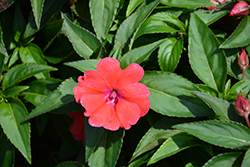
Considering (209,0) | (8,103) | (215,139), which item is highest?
(209,0)

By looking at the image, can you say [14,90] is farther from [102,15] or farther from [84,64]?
[102,15]

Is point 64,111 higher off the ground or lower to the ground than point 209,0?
lower

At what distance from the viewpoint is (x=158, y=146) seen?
1343mm

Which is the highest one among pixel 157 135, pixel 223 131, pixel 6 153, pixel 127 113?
pixel 127 113

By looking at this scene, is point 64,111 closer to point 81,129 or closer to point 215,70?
point 81,129

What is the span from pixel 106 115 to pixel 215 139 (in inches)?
19.8

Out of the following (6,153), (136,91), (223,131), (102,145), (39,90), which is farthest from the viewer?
(6,153)

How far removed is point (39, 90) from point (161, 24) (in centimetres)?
Answer: 83

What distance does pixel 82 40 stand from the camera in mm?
1429

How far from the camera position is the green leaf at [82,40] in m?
1.39

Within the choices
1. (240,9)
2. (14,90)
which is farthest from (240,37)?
(14,90)

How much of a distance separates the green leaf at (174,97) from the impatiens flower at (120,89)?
0.18 m

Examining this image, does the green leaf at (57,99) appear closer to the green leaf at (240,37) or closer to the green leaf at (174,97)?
the green leaf at (174,97)

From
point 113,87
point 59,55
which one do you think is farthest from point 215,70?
point 59,55
